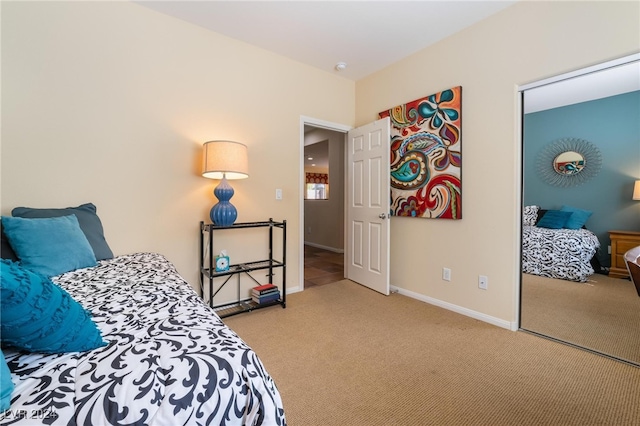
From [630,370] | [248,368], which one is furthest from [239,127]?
[630,370]

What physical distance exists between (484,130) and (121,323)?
2.80 metres

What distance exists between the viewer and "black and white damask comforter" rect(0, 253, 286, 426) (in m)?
0.61

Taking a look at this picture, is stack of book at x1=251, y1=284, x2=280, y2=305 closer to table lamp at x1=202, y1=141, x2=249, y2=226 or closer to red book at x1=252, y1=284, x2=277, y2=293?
red book at x1=252, y1=284, x2=277, y2=293

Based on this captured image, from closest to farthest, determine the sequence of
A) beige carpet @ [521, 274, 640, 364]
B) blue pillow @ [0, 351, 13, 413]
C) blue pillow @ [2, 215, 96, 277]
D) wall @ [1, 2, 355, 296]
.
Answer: blue pillow @ [0, 351, 13, 413] < blue pillow @ [2, 215, 96, 277] < wall @ [1, 2, 355, 296] < beige carpet @ [521, 274, 640, 364]

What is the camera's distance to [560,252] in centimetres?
277

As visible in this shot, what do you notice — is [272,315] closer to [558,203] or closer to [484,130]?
[484,130]

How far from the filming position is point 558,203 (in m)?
2.64

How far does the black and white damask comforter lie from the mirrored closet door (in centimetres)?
247

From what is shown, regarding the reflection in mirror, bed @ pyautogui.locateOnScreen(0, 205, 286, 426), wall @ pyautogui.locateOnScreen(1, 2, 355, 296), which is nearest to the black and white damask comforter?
bed @ pyautogui.locateOnScreen(0, 205, 286, 426)

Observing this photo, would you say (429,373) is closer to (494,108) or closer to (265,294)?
(265,294)

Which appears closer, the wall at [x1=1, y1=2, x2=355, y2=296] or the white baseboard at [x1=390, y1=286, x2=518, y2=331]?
the wall at [x1=1, y1=2, x2=355, y2=296]

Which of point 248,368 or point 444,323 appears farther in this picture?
point 444,323

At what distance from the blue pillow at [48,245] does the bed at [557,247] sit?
3.36 meters

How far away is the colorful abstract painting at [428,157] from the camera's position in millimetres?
2598
